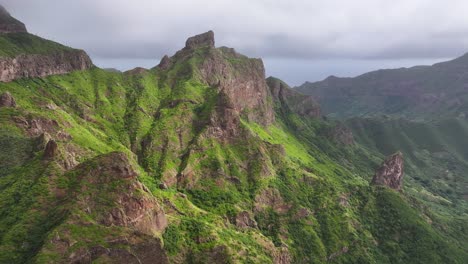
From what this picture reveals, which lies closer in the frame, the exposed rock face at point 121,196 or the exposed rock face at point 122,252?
the exposed rock face at point 122,252

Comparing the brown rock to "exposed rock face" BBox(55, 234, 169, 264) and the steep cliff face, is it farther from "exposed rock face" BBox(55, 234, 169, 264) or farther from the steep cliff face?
"exposed rock face" BBox(55, 234, 169, 264)

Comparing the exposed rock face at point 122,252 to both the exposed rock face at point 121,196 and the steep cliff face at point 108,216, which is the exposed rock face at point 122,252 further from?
the exposed rock face at point 121,196

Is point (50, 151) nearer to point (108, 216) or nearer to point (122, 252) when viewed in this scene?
point (108, 216)

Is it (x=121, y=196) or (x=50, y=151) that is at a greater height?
(x=50, y=151)

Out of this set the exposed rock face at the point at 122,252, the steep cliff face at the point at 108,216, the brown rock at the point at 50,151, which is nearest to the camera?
the exposed rock face at the point at 122,252

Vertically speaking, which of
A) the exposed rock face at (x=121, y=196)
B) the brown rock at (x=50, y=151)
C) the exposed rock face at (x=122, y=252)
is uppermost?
the brown rock at (x=50, y=151)

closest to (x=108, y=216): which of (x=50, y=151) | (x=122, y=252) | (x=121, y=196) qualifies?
(x=121, y=196)

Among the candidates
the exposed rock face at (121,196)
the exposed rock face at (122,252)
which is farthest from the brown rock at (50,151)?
the exposed rock face at (122,252)

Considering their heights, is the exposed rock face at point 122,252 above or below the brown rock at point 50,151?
Answer: below

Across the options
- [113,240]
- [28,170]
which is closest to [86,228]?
[113,240]

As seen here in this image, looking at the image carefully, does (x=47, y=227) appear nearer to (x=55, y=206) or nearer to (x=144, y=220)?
(x=55, y=206)

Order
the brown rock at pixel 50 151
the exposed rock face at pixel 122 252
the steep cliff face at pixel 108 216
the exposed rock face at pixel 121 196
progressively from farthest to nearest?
the brown rock at pixel 50 151, the exposed rock face at pixel 121 196, the steep cliff face at pixel 108 216, the exposed rock face at pixel 122 252
